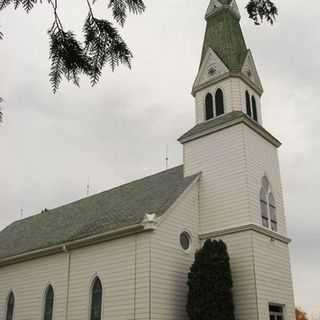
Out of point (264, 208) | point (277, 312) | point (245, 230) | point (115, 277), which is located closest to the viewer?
point (115, 277)

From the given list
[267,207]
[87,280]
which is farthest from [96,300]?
[267,207]

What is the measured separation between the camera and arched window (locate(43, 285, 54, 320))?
2367 centimetres

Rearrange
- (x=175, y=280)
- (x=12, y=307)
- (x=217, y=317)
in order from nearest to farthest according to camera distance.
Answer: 1. (x=217, y=317)
2. (x=175, y=280)
3. (x=12, y=307)

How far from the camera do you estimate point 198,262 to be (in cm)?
2014

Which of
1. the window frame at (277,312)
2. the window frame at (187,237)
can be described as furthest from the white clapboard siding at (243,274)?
the window frame at (187,237)

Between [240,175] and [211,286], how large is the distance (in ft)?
18.1

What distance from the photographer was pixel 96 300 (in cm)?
2127

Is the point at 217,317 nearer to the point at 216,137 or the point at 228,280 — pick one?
the point at 228,280

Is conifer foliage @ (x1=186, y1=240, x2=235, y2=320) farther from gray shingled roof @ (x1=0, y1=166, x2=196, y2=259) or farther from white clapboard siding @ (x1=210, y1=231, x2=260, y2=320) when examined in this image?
gray shingled roof @ (x1=0, y1=166, x2=196, y2=259)

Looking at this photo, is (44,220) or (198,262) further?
(44,220)

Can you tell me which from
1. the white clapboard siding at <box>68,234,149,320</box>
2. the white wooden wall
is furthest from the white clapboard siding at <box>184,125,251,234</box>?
the white wooden wall

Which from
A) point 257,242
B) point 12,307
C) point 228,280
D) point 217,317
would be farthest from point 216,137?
point 12,307

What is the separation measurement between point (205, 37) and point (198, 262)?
14.8m

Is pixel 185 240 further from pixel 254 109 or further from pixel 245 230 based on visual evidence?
pixel 254 109
